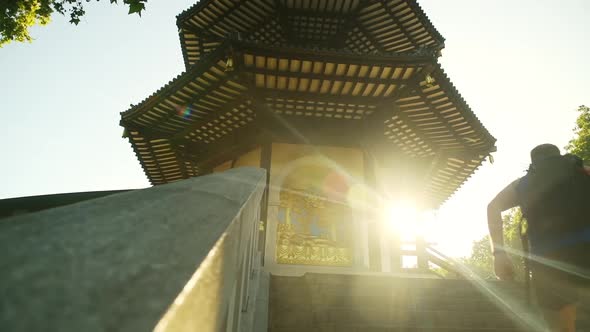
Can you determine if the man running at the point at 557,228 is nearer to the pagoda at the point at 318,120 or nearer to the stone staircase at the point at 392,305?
the stone staircase at the point at 392,305

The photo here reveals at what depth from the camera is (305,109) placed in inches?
325

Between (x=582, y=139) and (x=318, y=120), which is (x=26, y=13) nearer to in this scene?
(x=318, y=120)

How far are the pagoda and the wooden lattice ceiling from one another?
0.10 ft

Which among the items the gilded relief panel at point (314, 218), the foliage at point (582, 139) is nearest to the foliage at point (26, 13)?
the gilded relief panel at point (314, 218)

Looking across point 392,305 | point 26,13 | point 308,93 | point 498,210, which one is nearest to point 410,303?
point 392,305

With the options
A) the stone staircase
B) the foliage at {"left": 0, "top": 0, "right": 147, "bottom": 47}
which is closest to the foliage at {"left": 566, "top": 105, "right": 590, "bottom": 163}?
the stone staircase

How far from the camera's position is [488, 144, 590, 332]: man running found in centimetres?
228

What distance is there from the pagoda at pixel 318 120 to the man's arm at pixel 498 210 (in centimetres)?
424

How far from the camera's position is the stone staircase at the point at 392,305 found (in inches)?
151

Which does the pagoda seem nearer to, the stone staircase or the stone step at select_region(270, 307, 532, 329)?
the stone staircase

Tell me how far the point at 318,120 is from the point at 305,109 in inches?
22.9

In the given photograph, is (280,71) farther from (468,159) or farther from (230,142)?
(468,159)

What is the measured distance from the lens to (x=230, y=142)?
30.3 ft

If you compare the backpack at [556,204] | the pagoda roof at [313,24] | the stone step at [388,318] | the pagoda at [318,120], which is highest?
the pagoda roof at [313,24]
